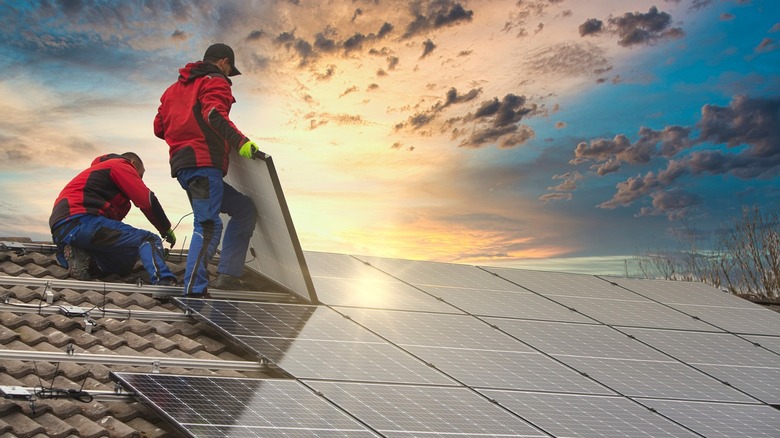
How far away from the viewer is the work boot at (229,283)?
10609 mm

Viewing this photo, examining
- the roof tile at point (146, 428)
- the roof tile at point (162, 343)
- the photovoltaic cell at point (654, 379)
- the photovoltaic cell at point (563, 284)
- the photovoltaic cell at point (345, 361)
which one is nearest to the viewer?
the roof tile at point (146, 428)

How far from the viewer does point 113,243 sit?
10297 mm

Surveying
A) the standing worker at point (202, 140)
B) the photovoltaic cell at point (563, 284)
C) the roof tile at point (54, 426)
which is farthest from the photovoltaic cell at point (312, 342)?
the photovoltaic cell at point (563, 284)

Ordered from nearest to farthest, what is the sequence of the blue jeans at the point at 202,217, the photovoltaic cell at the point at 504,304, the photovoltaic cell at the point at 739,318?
1. the blue jeans at the point at 202,217
2. the photovoltaic cell at the point at 504,304
3. the photovoltaic cell at the point at 739,318

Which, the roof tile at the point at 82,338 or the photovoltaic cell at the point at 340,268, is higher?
the photovoltaic cell at the point at 340,268

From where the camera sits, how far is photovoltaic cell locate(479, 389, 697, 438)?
797 centimetres

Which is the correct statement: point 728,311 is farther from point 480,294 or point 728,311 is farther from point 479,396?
point 479,396

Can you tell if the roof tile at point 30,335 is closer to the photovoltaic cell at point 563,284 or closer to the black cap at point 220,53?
the black cap at point 220,53

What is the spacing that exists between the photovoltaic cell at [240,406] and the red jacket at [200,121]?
3.22 metres

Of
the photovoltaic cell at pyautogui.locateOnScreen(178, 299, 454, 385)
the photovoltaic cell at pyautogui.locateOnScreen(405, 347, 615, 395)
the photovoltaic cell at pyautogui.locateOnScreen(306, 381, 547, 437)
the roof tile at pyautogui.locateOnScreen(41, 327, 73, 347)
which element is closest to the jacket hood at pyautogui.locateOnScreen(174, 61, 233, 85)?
the photovoltaic cell at pyautogui.locateOnScreen(178, 299, 454, 385)

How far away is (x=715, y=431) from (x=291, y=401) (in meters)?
4.15

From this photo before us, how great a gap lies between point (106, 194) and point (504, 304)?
514 cm

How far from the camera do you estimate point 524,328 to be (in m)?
10.6

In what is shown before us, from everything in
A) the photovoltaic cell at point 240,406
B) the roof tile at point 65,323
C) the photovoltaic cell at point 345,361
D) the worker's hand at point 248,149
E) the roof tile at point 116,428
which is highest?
the worker's hand at point 248,149
